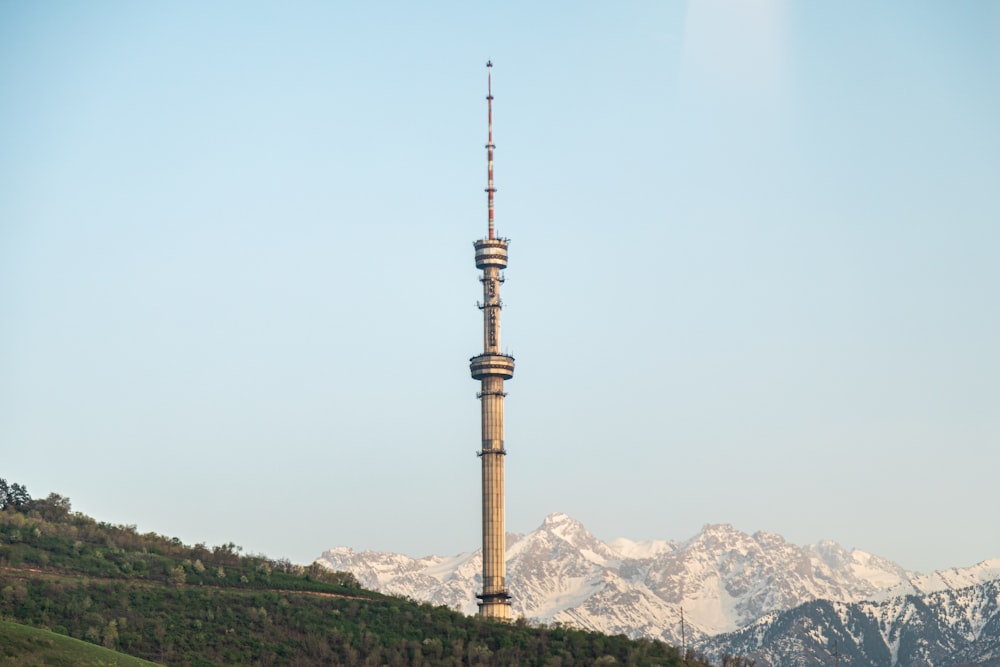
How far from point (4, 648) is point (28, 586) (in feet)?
172

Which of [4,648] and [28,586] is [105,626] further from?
[4,648]

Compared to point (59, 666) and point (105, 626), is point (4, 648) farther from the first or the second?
point (105, 626)

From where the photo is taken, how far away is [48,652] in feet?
492

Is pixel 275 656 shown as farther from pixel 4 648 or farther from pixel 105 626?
pixel 4 648

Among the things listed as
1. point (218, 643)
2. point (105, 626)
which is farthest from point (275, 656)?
point (105, 626)

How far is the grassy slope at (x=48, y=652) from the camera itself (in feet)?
478

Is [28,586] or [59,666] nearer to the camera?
[59,666]

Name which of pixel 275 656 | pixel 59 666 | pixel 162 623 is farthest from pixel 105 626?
pixel 59 666

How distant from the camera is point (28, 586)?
644 feet

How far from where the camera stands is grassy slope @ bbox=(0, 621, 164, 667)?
145625mm

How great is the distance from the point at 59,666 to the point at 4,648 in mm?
5345

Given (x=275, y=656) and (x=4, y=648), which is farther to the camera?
(x=275, y=656)

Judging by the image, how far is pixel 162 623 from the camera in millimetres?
196000

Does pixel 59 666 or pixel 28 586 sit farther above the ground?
pixel 28 586
